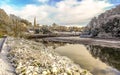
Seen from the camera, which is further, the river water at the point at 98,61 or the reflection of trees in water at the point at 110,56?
the reflection of trees in water at the point at 110,56

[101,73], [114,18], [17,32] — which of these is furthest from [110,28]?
[101,73]

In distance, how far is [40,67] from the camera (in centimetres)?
1591

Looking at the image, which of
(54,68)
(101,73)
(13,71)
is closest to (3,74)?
(13,71)

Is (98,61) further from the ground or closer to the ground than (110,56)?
further from the ground

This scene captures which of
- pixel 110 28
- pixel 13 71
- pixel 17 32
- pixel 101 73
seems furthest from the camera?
pixel 110 28

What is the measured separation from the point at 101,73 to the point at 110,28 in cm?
7352

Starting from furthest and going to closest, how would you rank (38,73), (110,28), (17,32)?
1. (110,28)
2. (17,32)
3. (38,73)

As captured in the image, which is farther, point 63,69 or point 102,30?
point 102,30

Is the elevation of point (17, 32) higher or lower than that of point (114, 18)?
lower

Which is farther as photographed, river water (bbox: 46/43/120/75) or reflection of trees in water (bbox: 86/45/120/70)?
reflection of trees in water (bbox: 86/45/120/70)

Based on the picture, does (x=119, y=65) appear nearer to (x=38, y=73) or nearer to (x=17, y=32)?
(x=38, y=73)

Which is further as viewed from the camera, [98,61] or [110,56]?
[110,56]

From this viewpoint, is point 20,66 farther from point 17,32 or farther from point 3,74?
point 17,32

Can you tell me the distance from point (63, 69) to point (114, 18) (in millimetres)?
81900
